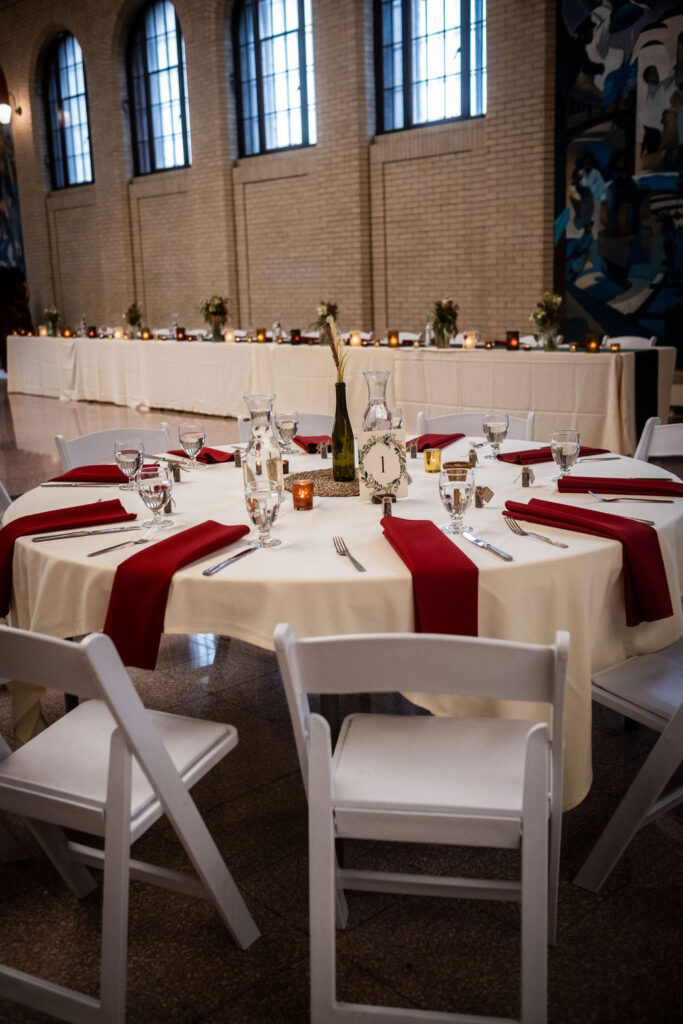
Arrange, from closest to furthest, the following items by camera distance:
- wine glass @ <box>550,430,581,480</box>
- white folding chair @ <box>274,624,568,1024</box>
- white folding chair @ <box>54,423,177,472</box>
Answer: white folding chair @ <box>274,624,568,1024</box>, wine glass @ <box>550,430,581,480</box>, white folding chair @ <box>54,423,177,472</box>

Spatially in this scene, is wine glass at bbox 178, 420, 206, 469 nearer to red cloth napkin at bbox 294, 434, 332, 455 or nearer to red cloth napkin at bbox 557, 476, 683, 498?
red cloth napkin at bbox 294, 434, 332, 455

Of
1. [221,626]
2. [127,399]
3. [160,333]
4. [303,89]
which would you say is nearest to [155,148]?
[303,89]

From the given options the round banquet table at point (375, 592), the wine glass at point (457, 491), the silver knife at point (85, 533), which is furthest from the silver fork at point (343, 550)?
the silver knife at point (85, 533)

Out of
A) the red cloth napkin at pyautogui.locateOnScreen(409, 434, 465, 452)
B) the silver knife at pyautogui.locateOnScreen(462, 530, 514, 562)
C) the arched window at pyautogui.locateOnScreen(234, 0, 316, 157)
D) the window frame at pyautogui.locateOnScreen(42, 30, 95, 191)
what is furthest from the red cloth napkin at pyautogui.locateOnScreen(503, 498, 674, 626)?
the window frame at pyautogui.locateOnScreen(42, 30, 95, 191)

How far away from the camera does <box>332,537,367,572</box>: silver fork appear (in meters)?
2.10

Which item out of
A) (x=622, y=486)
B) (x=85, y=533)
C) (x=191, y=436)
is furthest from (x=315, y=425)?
(x=85, y=533)

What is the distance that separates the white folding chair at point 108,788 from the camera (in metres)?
1.58

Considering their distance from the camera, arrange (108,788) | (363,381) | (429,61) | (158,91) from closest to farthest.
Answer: (108,788) < (363,381) < (429,61) < (158,91)

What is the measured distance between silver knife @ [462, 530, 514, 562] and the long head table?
4.47m

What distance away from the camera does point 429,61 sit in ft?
35.1

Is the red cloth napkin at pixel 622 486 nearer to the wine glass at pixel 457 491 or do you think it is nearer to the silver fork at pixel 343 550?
the wine glass at pixel 457 491

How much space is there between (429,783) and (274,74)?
41.0ft

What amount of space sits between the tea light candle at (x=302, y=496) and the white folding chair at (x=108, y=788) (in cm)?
83

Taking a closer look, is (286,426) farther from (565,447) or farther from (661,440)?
(661,440)
